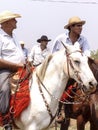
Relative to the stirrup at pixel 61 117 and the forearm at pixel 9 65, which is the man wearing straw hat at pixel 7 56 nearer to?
the forearm at pixel 9 65

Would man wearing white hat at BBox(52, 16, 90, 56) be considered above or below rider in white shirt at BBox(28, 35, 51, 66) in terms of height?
above

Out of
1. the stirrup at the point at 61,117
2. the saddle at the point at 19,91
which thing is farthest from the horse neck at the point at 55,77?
the stirrup at the point at 61,117

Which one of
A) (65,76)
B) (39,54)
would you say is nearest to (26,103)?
(65,76)

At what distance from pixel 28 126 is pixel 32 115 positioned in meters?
0.17

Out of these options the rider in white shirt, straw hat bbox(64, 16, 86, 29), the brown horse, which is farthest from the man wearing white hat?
the rider in white shirt

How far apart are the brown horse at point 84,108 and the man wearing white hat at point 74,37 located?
442mm

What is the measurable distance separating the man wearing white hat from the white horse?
145cm

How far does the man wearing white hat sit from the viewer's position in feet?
25.7

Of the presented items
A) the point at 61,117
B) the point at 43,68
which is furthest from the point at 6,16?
the point at 61,117

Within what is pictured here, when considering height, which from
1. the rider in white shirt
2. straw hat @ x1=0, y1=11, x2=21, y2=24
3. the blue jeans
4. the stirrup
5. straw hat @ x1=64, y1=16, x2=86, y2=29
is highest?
straw hat @ x1=0, y1=11, x2=21, y2=24

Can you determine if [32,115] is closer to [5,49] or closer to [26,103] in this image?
[26,103]

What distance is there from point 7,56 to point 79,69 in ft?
3.99

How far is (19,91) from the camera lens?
6562 millimetres

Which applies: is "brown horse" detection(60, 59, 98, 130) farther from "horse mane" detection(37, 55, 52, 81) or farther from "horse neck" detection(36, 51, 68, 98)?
"horse mane" detection(37, 55, 52, 81)
